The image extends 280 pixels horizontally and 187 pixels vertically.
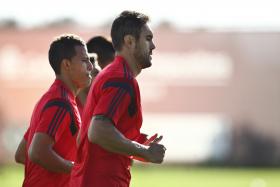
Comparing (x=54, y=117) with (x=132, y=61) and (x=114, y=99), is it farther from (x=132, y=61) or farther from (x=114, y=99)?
(x=114, y=99)

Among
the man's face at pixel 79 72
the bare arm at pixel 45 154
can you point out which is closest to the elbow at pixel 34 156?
the bare arm at pixel 45 154

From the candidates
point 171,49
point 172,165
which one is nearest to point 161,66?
point 171,49

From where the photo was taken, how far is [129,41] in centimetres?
919

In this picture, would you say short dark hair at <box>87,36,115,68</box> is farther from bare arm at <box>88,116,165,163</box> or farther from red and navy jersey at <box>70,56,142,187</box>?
bare arm at <box>88,116,165,163</box>

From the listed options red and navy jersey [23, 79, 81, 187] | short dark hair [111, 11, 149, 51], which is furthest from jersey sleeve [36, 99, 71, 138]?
short dark hair [111, 11, 149, 51]

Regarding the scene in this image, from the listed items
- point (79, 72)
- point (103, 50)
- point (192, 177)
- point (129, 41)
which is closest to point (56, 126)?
point (79, 72)

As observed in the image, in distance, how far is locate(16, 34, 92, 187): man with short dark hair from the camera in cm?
972

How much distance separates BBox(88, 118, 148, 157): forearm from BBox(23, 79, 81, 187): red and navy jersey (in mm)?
1013

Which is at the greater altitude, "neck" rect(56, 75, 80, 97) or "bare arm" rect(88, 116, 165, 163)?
"neck" rect(56, 75, 80, 97)

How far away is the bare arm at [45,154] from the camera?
9664 millimetres

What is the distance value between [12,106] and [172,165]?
24.8 ft

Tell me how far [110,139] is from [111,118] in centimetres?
16

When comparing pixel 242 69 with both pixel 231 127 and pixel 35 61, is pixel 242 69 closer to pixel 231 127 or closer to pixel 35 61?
pixel 231 127

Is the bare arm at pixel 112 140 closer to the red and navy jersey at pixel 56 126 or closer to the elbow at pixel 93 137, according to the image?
the elbow at pixel 93 137
